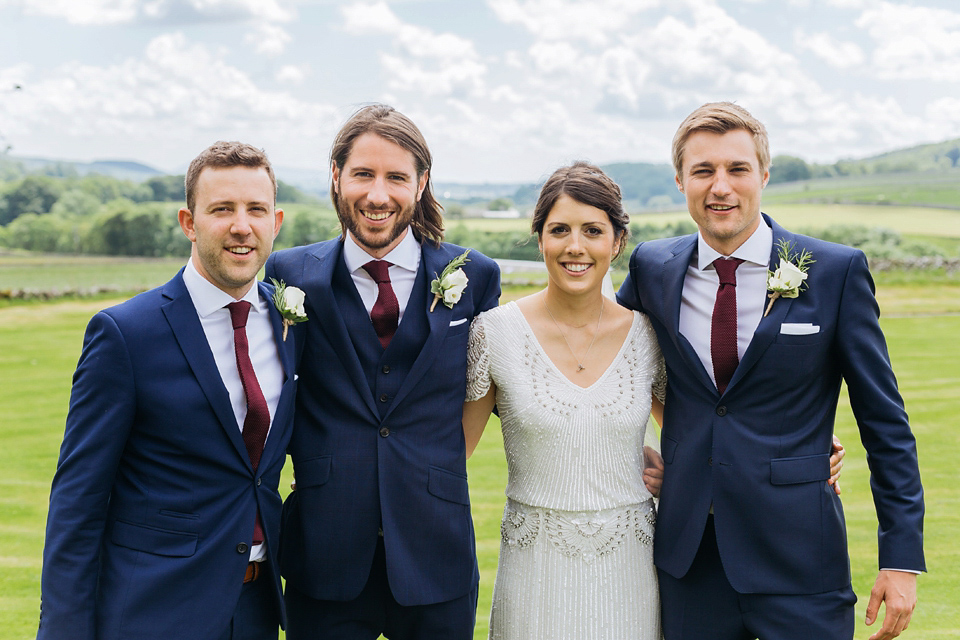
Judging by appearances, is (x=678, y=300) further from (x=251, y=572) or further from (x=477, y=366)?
(x=251, y=572)

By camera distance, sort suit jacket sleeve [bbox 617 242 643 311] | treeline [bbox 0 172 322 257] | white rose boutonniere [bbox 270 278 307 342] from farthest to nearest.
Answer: treeline [bbox 0 172 322 257] < suit jacket sleeve [bbox 617 242 643 311] < white rose boutonniere [bbox 270 278 307 342]

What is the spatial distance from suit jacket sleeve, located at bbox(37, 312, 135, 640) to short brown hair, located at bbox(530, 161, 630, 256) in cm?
188

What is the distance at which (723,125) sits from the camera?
11.4ft

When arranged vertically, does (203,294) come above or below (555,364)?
above

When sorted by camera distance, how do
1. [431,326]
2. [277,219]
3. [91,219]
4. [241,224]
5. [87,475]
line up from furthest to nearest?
[91,219], [431,326], [277,219], [241,224], [87,475]

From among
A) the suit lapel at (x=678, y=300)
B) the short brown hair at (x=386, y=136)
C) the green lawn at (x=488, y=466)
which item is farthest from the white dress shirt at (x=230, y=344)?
the green lawn at (x=488, y=466)

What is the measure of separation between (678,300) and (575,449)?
31.5 inches

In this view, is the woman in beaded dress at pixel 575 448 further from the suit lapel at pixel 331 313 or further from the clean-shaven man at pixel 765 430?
the suit lapel at pixel 331 313

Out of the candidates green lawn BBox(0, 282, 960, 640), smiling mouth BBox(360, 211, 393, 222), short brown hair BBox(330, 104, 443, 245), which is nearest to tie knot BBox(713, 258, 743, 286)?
short brown hair BBox(330, 104, 443, 245)

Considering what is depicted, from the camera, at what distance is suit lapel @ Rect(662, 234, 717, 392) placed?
3.41 meters

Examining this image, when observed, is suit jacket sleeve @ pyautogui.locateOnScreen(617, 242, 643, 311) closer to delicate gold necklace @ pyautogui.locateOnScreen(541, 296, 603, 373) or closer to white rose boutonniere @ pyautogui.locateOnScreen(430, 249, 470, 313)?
delicate gold necklace @ pyautogui.locateOnScreen(541, 296, 603, 373)

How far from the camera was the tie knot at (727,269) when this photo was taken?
3.48 m

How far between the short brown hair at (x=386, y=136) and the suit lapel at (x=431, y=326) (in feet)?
0.57

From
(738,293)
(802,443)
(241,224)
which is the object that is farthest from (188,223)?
(802,443)
